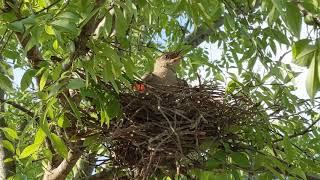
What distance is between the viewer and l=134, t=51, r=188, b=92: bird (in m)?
2.62

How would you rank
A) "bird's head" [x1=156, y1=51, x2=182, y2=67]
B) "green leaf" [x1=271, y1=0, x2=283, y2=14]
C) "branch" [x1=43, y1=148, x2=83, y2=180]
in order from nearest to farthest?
"green leaf" [x1=271, y1=0, x2=283, y2=14], "branch" [x1=43, y1=148, x2=83, y2=180], "bird's head" [x1=156, y1=51, x2=182, y2=67]

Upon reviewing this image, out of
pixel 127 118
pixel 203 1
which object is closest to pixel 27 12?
pixel 127 118

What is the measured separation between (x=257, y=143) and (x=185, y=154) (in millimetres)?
311

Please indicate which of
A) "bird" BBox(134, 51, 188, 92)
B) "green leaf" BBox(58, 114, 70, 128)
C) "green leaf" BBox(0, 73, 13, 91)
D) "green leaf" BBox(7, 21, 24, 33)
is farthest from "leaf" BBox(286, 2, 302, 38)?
"bird" BBox(134, 51, 188, 92)

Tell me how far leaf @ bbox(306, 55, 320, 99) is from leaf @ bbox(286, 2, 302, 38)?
Answer: 0.25 ft

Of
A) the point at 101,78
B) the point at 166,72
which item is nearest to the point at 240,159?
the point at 101,78

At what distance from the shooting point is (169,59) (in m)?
2.81

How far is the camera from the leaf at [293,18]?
1.09 metres

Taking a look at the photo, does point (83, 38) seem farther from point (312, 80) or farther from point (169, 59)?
point (169, 59)

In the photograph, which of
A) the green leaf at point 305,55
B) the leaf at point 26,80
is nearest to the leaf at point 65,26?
the leaf at point 26,80

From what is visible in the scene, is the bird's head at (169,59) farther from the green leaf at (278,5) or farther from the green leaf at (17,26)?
the green leaf at (278,5)

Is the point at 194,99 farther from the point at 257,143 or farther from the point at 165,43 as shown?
the point at 165,43

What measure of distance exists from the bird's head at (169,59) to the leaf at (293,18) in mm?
1662

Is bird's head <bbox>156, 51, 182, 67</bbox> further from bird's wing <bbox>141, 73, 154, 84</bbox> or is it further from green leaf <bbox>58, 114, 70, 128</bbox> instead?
green leaf <bbox>58, 114, 70, 128</bbox>
